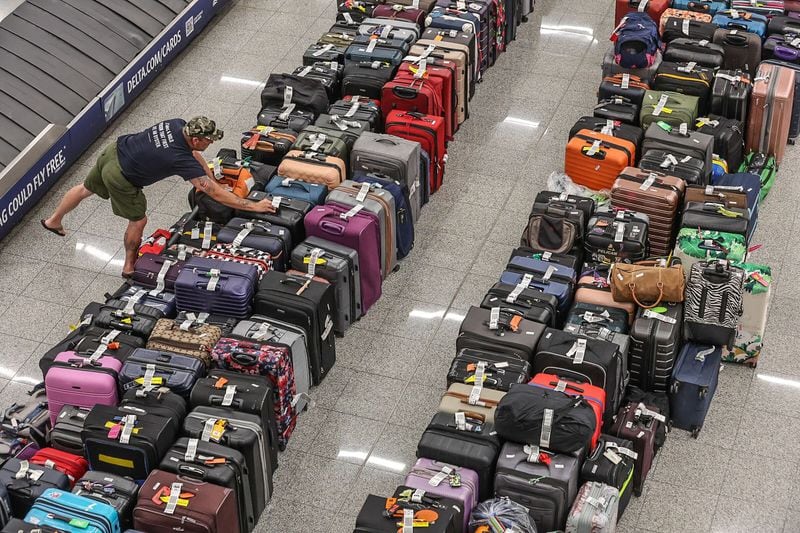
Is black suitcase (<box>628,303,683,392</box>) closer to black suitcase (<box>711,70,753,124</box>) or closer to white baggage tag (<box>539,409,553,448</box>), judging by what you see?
white baggage tag (<box>539,409,553,448</box>)

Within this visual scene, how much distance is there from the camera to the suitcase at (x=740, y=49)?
1138 cm

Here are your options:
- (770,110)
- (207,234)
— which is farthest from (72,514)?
(770,110)

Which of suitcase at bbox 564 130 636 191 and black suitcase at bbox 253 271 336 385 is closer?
black suitcase at bbox 253 271 336 385

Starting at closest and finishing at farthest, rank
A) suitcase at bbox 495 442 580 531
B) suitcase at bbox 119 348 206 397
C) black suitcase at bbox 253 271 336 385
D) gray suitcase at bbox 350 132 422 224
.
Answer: suitcase at bbox 495 442 580 531 → suitcase at bbox 119 348 206 397 → black suitcase at bbox 253 271 336 385 → gray suitcase at bbox 350 132 422 224

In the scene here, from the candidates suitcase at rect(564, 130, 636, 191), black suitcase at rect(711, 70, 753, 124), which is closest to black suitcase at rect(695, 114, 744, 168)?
black suitcase at rect(711, 70, 753, 124)

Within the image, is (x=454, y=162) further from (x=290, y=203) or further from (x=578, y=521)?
(x=578, y=521)

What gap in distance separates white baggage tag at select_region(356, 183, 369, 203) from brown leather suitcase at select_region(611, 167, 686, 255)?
71.8 inches

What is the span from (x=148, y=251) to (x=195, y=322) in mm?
1204

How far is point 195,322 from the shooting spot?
28.7 feet

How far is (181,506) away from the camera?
742 cm

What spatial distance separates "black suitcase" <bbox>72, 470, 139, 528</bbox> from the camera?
752 centimetres

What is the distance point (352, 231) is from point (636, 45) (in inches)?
136

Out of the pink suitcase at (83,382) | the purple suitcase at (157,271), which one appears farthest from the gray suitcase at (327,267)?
the pink suitcase at (83,382)

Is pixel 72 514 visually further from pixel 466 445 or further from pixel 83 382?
pixel 466 445
